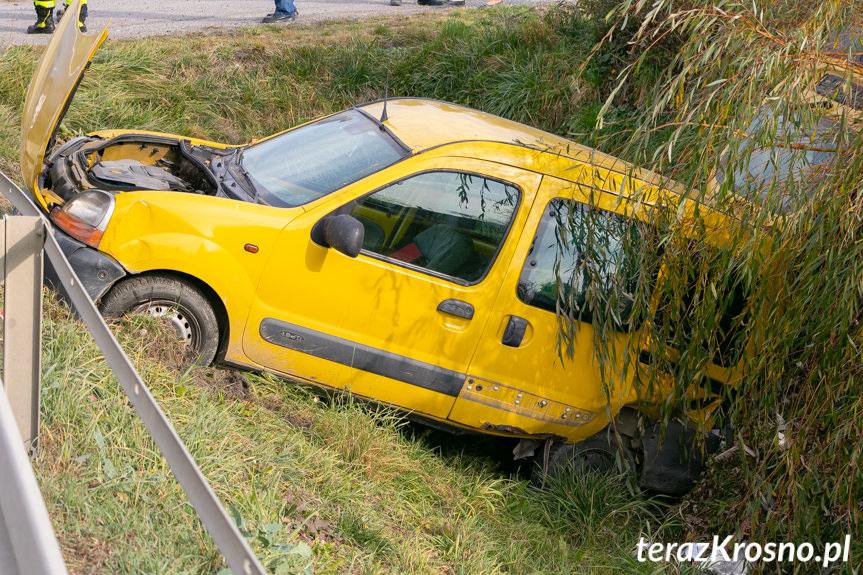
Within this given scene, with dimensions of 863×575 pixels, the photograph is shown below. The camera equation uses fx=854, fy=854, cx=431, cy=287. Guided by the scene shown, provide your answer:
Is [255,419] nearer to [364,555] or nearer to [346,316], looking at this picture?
[346,316]

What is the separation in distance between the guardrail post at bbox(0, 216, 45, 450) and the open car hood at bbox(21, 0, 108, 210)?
1.82 m

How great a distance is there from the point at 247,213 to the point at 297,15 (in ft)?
30.9

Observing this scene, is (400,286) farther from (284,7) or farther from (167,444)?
(284,7)

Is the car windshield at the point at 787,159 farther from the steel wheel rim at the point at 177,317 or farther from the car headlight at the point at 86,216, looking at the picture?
the car headlight at the point at 86,216

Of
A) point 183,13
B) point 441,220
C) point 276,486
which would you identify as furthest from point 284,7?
point 276,486

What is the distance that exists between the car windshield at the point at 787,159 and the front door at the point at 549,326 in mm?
704

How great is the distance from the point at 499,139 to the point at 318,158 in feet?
3.50

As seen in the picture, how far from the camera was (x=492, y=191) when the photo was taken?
15.5 ft

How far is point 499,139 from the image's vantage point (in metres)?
4.97

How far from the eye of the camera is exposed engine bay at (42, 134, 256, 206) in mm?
4859

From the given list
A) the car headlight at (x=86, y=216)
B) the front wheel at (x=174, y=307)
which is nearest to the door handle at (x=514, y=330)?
the front wheel at (x=174, y=307)

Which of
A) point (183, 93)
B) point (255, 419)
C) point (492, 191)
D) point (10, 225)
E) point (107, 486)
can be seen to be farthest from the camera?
point (183, 93)

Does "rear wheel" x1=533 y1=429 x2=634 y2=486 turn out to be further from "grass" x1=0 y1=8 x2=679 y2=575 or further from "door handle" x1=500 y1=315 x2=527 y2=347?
"door handle" x1=500 y1=315 x2=527 y2=347

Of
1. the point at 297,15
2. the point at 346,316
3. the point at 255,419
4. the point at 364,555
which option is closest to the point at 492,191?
the point at 346,316
